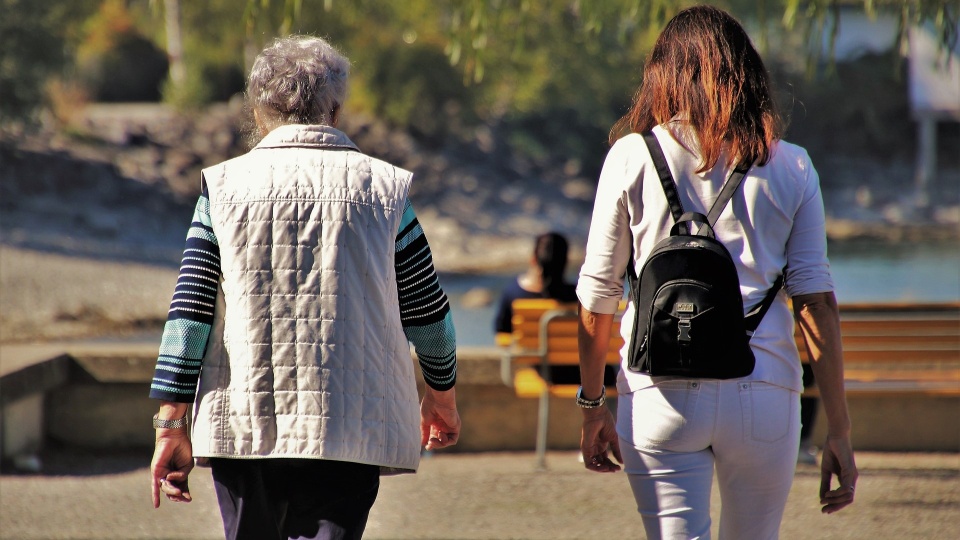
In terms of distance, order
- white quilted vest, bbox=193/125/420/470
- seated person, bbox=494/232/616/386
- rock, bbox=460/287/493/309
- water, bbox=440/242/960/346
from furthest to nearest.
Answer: rock, bbox=460/287/493/309 < water, bbox=440/242/960/346 < seated person, bbox=494/232/616/386 < white quilted vest, bbox=193/125/420/470

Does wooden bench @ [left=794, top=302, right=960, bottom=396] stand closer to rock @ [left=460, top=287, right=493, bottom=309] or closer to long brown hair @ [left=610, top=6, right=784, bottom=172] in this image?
long brown hair @ [left=610, top=6, right=784, bottom=172]

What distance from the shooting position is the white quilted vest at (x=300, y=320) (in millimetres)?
2260

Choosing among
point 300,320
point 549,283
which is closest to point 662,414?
point 300,320

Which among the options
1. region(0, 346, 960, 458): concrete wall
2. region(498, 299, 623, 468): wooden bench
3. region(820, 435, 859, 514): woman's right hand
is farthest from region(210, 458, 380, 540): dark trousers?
region(0, 346, 960, 458): concrete wall

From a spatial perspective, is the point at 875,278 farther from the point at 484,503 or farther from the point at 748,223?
the point at 748,223

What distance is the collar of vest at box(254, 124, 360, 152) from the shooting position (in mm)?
2354

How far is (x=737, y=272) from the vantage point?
7.19 ft

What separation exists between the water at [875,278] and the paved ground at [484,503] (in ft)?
74.1

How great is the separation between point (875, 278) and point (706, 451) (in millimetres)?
39315

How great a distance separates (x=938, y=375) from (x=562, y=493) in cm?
205

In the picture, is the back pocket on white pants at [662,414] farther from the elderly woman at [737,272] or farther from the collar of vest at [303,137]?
the collar of vest at [303,137]

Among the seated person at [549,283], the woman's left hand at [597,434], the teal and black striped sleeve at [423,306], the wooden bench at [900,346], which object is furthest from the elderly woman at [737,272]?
the wooden bench at [900,346]

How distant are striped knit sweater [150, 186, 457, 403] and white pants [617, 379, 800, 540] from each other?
18.4 inches

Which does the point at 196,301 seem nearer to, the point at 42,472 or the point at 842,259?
the point at 42,472
